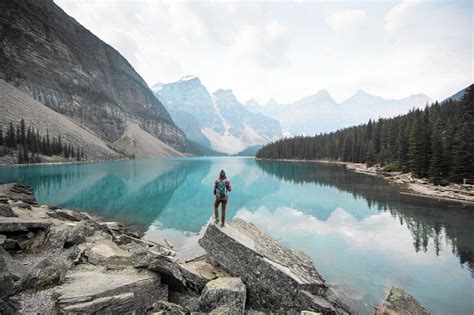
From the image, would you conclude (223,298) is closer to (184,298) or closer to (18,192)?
(184,298)

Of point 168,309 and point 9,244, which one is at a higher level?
point 9,244

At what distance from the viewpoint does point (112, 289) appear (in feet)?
23.1

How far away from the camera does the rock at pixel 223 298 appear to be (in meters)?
7.77

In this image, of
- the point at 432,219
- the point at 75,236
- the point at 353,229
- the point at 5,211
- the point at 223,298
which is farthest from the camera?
the point at 432,219

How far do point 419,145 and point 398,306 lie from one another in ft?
194

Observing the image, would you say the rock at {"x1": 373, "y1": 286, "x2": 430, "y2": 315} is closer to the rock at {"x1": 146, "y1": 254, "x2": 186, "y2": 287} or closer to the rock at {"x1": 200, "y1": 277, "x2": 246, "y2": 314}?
the rock at {"x1": 200, "y1": 277, "x2": 246, "y2": 314}

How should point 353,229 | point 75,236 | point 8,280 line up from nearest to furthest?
point 8,280 < point 75,236 < point 353,229

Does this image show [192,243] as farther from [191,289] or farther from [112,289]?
[112,289]

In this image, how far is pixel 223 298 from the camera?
7973mm

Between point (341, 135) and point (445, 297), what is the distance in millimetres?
139693

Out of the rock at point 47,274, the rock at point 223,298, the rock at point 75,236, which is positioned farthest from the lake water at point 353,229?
the rock at point 47,274

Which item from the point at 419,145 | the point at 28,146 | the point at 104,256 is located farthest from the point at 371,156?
the point at 28,146

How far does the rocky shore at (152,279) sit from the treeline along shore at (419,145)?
156 ft

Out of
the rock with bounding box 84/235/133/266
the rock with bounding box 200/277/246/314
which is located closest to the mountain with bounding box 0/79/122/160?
the rock with bounding box 84/235/133/266
